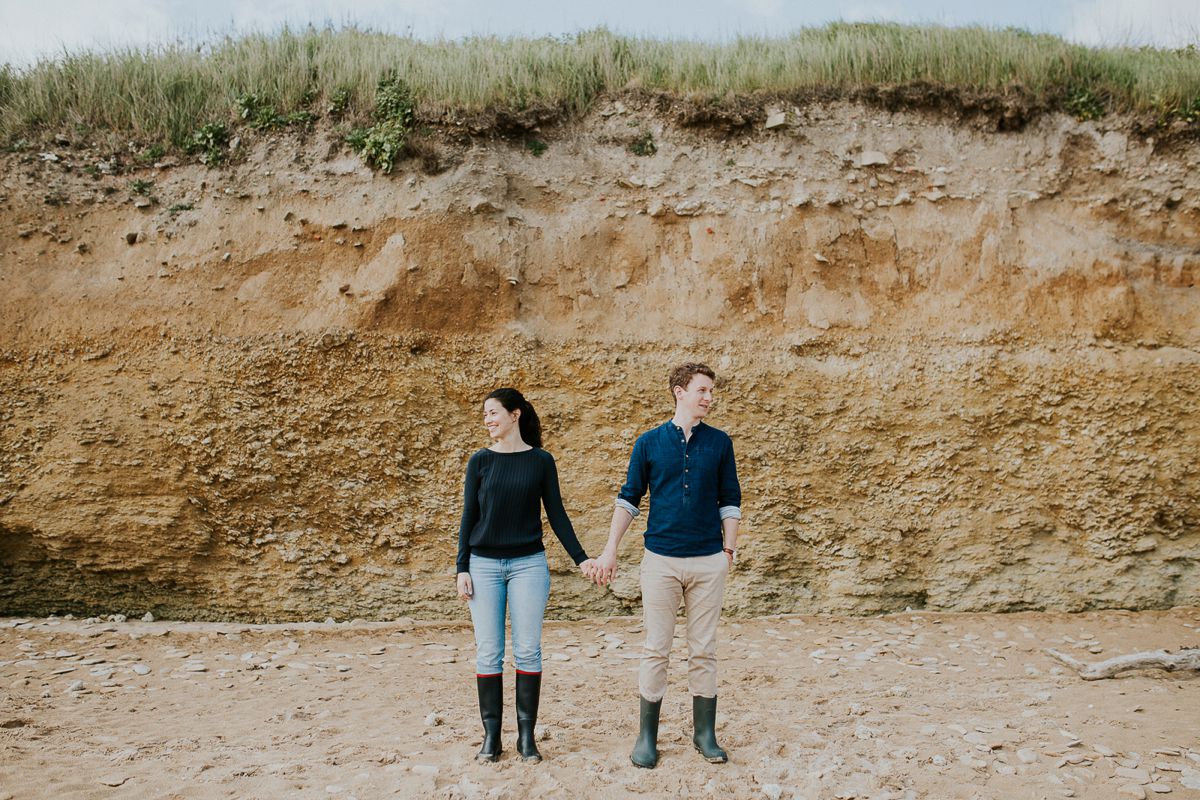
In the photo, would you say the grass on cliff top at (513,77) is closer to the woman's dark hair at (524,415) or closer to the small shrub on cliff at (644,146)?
the small shrub on cliff at (644,146)

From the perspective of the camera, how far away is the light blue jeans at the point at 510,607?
3504 mm

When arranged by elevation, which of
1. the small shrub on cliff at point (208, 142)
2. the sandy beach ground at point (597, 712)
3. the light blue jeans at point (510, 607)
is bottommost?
the sandy beach ground at point (597, 712)

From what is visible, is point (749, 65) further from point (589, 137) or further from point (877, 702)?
point (877, 702)

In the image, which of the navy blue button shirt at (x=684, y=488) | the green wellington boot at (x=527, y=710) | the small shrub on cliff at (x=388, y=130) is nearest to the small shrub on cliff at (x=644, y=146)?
the small shrub on cliff at (x=388, y=130)

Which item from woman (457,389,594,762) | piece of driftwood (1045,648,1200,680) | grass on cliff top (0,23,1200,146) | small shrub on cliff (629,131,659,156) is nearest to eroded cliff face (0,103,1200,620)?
small shrub on cliff (629,131,659,156)

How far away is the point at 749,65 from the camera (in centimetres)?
730

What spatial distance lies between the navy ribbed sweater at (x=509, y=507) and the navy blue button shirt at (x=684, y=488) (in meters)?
0.32

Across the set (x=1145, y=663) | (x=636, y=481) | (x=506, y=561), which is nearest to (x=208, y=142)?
(x=506, y=561)

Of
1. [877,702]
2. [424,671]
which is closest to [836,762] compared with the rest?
[877,702]

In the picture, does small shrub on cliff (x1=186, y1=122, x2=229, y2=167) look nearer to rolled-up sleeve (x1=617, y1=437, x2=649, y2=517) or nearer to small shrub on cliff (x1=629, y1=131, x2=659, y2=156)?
small shrub on cliff (x1=629, y1=131, x2=659, y2=156)

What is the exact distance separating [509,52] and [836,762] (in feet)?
21.0

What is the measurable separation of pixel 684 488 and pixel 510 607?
0.90 metres

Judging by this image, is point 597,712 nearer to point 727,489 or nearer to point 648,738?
point 648,738

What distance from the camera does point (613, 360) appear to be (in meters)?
6.66
